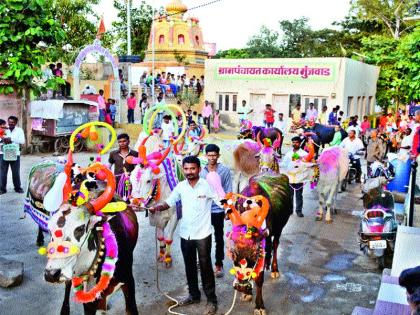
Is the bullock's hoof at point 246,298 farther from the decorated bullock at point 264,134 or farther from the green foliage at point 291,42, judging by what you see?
the green foliage at point 291,42

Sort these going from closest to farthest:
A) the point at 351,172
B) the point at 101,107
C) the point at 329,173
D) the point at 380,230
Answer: the point at 380,230
the point at 329,173
the point at 351,172
the point at 101,107

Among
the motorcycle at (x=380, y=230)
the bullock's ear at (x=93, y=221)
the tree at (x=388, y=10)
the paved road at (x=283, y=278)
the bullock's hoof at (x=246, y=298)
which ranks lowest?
the paved road at (x=283, y=278)

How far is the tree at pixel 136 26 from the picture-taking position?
32.6m

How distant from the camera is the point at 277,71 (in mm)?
22047

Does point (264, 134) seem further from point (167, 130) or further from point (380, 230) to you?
point (380, 230)

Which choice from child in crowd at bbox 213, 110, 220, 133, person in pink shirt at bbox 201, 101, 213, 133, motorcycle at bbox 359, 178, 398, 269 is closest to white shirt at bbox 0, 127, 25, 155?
motorcycle at bbox 359, 178, 398, 269

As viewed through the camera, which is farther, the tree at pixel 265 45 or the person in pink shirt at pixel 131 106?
the tree at pixel 265 45

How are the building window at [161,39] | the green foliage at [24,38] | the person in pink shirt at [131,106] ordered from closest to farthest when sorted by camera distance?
the green foliage at [24,38] < the person in pink shirt at [131,106] < the building window at [161,39]

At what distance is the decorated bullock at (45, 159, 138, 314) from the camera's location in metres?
3.94

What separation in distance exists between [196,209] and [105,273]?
121 cm

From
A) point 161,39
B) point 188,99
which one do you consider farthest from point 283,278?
point 161,39

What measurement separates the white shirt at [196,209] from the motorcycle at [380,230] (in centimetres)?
253

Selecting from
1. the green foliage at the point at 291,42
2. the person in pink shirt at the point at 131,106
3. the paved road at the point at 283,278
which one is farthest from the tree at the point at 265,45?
the paved road at the point at 283,278

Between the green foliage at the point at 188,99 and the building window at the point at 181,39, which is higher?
the building window at the point at 181,39
